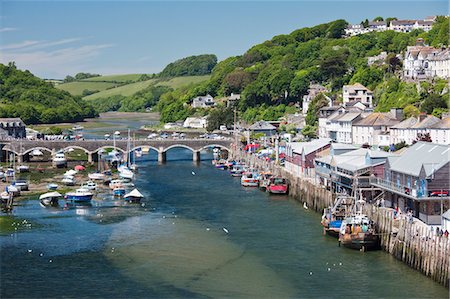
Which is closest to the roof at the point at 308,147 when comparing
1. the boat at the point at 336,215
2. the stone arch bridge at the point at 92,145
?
the boat at the point at 336,215

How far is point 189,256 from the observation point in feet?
127

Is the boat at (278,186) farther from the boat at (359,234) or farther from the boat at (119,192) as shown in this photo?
the boat at (359,234)

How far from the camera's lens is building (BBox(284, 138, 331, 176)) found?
5919cm

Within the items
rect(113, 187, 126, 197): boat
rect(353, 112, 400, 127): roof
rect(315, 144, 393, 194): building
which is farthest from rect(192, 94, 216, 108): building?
rect(315, 144, 393, 194): building

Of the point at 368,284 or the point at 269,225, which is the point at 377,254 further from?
the point at 269,225

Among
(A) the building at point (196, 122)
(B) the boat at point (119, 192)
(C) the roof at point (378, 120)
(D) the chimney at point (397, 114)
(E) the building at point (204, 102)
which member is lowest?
(B) the boat at point (119, 192)

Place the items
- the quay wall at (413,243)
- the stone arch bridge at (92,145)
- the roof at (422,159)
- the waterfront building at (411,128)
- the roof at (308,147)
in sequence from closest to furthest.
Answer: the quay wall at (413,243)
the roof at (422,159)
the roof at (308,147)
the waterfront building at (411,128)
the stone arch bridge at (92,145)

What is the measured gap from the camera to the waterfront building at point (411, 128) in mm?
60125

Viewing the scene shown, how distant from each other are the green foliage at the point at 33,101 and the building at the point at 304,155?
86.5m

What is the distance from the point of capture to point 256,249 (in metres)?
40.0

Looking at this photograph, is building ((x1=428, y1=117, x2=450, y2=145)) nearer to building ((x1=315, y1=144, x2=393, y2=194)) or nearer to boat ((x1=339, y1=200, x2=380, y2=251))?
building ((x1=315, y1=144, x2=393, y2=194))

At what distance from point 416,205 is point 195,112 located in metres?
108

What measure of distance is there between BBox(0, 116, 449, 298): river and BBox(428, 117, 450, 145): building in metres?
12.5

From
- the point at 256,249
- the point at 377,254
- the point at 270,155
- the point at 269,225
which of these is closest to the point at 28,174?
the point at 270,155
